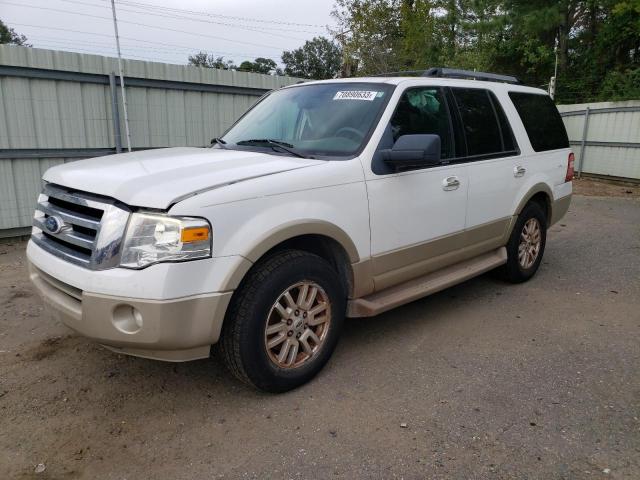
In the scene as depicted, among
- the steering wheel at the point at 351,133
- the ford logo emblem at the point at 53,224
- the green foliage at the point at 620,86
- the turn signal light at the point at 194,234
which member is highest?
the green foliage at the point at 620,86

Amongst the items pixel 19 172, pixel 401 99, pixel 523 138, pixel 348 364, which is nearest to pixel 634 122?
pixel 523 138

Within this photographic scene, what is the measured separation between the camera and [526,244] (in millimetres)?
5363

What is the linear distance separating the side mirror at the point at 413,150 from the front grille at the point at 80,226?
176 centimetres

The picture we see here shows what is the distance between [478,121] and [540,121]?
49.7 inches

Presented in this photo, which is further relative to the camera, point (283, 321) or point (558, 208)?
point (558, 208)

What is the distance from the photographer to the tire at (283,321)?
115 inches

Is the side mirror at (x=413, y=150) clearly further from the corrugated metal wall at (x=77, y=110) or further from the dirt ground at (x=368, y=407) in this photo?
the corrugated metal wall at (x=77, y=110)

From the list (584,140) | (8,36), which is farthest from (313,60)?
(584,140)

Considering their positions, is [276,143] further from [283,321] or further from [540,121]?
[540,121]

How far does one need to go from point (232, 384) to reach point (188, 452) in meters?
0.70

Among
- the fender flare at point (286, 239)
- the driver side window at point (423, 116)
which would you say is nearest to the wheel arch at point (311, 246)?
the fender flare at point (286, 239)

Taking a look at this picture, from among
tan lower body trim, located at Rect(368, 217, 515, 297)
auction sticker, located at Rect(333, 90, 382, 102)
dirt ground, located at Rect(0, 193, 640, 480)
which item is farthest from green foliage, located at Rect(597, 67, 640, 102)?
auction sticker, located at Rect(333, 90, 382, 102)

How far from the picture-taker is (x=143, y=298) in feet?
8.39

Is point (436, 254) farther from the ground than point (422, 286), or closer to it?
farther from the ground
